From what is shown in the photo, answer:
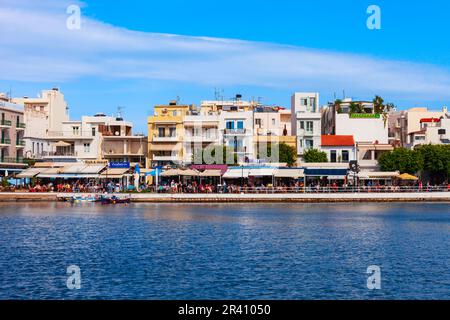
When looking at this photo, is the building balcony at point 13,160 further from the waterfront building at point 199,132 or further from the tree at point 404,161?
the tree at point 404,161

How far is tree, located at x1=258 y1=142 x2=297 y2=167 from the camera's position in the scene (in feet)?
299

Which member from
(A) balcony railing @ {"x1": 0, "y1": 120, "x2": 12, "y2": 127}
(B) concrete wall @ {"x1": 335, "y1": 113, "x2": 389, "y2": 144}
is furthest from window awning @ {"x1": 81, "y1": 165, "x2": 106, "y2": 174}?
Answer: (B) concrete wall @ {"x1": 335, "y1": 113, "x2": 389, "y2": 144}

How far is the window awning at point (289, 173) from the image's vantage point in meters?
82.8

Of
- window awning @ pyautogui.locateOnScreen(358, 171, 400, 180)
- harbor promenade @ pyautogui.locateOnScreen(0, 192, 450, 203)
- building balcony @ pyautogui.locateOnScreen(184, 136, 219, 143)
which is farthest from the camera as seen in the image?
building balcony @ pyautogui.locateOnScreen(184, 136, 219, 143)

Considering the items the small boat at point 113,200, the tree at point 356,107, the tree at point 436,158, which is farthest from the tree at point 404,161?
the small boat at point 113,200

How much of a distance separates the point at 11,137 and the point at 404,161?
48.9 metres

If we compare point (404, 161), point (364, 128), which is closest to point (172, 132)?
point (364, 128)

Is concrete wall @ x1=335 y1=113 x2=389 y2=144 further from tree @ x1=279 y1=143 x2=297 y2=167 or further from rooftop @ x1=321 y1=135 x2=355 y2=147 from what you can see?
tree @ x1=279 y1=143 x2=297 y2=167

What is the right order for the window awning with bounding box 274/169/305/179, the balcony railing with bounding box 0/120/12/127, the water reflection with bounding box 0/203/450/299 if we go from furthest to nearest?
1. the balcony railing with bounding box 0/120/12/127
2. the window awning with bounding box 274/169/305/179
3. the water reflection with bounding box 0/203/450/299

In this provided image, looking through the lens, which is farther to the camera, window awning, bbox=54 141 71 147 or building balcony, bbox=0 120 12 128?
window awning, bbox=54 141 71 147

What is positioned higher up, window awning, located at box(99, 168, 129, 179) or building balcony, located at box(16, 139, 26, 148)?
building balcony, located at box(16, 139, 26, 148)

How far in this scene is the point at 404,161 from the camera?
8725cm

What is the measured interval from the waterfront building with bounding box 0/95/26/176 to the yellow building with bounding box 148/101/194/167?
1657 centimetres
